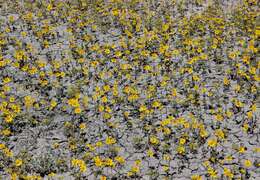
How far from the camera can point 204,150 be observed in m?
8.77

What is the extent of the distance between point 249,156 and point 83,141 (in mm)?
3638

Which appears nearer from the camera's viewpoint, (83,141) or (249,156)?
(249,156)

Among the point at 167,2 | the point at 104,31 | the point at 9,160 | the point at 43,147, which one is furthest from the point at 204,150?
the point at 167,2

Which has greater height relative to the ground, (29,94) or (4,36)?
(4,36)

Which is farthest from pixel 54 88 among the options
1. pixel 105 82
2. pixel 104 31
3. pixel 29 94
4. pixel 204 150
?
pixel 204 150

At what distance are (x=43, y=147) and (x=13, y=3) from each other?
8314mm

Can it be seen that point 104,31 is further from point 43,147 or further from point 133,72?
point 43,147

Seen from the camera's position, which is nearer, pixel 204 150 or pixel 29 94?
pixel 204 150

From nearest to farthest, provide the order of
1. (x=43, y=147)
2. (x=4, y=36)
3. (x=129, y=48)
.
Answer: (x=43, y=147) → (x=129, y=48) → (x=4, y=36)

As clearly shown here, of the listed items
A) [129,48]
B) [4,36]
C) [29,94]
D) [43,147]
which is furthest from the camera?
[4,36]

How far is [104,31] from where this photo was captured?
13.6 metres

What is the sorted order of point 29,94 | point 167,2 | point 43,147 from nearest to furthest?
point 43,147 < point 29,94 < point 167,2

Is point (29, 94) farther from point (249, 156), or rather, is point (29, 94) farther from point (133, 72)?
point (249, 156)

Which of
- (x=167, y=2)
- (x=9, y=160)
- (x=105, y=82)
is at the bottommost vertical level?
(x=9, y=160)
